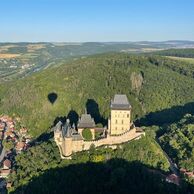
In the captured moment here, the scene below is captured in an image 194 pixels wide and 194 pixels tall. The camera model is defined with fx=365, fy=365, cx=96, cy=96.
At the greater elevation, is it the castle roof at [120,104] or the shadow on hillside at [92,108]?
the castle roof at [120,104]

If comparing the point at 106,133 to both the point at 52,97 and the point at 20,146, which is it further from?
the point at 52,97

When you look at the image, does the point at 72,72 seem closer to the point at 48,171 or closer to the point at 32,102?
the point at 32,102

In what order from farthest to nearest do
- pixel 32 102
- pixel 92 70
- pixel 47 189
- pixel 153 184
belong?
pixel 92 70 → pixel 32 102 → pixel 47 189 → pixel 153 184

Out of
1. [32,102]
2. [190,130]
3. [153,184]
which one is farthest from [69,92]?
[153,184]

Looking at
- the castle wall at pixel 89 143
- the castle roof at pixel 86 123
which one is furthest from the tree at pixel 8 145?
the castle roof at pixel 86 123

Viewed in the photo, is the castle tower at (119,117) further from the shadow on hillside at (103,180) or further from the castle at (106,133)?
the shadow on hillside at (103,180)
